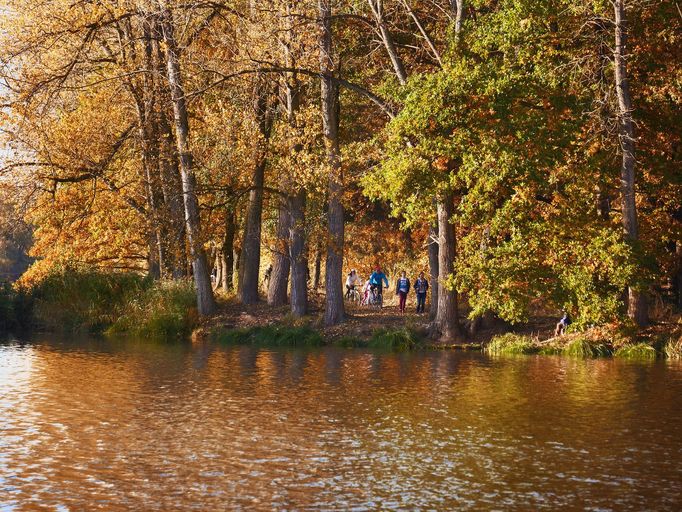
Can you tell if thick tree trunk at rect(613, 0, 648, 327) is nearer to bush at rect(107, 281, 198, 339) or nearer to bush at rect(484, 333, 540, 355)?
bush at rect(484, 333, 540, 355)

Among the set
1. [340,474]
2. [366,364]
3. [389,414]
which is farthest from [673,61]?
[340,474]

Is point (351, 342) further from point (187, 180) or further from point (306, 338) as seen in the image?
point (187, 180)

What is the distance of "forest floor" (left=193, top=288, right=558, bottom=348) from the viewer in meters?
30.6

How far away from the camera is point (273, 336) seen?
104ft

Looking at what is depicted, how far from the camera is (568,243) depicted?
89.8 feet

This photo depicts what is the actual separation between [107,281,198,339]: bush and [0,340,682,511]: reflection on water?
347 inches

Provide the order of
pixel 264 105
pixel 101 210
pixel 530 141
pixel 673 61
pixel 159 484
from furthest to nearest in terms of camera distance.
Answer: pixel 101 210
pixel 264 105
pixel 673 61
pixel 530 141
pixel 159 484

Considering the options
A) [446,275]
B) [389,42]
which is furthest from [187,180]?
[446,275]

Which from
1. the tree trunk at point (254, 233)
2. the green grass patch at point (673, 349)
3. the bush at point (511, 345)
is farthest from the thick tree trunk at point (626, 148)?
the tree trunk at point (254, 233)

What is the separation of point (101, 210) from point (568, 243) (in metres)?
21.6

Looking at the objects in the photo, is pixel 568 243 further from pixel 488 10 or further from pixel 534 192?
pixel 488 10

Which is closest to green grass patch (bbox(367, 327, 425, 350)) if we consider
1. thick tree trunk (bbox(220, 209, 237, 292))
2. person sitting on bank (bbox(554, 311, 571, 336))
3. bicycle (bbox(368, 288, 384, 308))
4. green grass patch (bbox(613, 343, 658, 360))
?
person sitting on bank (bbox(554, 311, 571, 336))

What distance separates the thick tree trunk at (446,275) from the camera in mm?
29984

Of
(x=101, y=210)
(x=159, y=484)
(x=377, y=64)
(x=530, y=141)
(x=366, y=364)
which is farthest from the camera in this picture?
(x=101, y=210)
